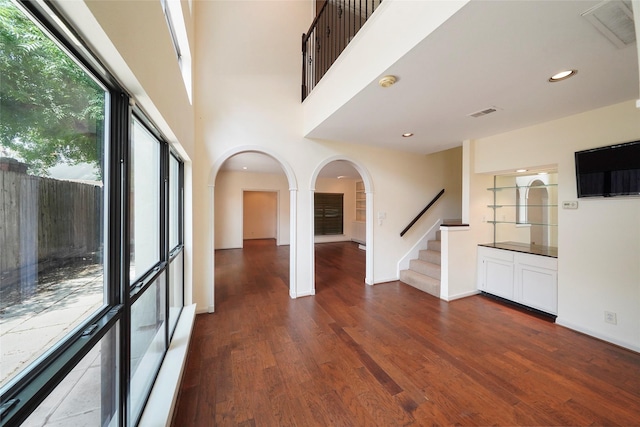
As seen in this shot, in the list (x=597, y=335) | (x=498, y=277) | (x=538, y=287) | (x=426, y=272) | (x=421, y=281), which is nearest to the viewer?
(x=597, y=335)

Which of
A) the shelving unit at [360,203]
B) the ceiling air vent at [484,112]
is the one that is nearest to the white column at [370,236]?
the ceiling air vent at [484,112]

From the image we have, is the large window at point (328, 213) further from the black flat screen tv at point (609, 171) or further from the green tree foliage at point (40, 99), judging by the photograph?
the green tree foliage at point (40, 99)

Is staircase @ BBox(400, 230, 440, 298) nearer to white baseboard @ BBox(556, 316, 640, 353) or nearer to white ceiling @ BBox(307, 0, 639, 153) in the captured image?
white baseboard @ BBox(556, 316, 640, 353)

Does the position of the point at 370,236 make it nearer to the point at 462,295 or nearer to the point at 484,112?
the point at 462,295

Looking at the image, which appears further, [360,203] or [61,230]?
[360,203]

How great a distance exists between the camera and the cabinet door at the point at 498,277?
336 cm

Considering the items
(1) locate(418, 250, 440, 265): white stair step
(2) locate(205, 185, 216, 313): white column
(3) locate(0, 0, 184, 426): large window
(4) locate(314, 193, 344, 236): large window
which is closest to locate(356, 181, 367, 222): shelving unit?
(4) locate(314, 193, 344, 236): large window

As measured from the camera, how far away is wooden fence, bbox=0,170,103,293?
58 centimetres

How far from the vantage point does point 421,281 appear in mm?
3951

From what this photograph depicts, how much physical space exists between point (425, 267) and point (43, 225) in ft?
14.9

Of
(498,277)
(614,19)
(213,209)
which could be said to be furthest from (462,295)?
(213,209)

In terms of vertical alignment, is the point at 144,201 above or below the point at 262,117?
below

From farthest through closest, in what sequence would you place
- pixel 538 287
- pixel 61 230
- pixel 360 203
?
pixel 360 203 → pixel 538 287 → pixel 61 230

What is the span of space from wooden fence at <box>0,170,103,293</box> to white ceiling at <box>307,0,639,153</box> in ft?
6.57
